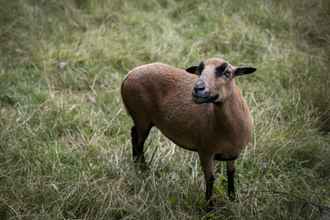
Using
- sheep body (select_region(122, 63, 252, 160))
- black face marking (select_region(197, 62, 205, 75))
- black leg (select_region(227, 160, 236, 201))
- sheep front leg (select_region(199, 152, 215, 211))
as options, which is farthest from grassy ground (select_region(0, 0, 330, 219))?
black face marking (select_region(197, 62, 205, 75))

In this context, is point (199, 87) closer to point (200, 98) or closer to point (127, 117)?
point (200, 98)

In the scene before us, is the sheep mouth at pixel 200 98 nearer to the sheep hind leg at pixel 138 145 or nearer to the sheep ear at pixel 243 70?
the sheep ear at pixel 243 70

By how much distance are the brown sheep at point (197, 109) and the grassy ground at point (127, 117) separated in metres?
0.39

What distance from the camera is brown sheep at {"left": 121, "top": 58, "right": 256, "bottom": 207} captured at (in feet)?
11.0

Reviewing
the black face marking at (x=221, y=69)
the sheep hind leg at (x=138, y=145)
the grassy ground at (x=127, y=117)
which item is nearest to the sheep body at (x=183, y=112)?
the sheep hind leg at (x=138, y=145)

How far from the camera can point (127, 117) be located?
5387 millimetres

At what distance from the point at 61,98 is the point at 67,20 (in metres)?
2.28

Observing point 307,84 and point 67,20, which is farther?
point 67,20

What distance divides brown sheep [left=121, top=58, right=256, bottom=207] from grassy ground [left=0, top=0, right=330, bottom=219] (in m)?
0.39

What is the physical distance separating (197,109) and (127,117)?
1731 mm

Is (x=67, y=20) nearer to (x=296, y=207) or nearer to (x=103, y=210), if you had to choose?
(x=103, y=210)

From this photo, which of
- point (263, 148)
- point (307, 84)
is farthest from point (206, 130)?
point (307, 84)

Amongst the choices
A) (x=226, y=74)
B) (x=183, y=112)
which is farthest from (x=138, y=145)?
(x=226, y=74)

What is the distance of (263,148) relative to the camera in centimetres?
463
